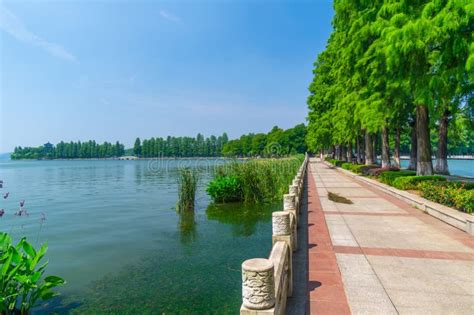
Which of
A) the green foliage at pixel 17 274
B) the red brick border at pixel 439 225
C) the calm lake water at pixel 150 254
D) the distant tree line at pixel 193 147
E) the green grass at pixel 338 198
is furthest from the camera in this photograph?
the distant tree line at pixel 193 147

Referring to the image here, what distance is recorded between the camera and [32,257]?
4.94 meters

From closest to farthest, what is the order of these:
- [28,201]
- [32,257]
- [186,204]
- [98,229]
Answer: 1. [32,257]
2. [98,229]
3. [186,204]
4. [28,201]

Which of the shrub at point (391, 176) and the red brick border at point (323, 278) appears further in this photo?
the shrub at point (391, 176)

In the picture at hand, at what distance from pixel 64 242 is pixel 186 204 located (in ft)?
19.4

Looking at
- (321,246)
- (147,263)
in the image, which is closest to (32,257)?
(147,263)

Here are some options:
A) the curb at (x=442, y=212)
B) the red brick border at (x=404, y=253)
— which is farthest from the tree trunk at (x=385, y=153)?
the red brick border at (x=404, y=253)

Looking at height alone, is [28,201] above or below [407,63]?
below

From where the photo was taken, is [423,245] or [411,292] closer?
[411,292]

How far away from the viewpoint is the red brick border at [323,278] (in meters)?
4.17

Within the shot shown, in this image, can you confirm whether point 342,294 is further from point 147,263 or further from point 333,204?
point 333,204

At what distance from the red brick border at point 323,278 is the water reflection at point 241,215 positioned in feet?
10.9

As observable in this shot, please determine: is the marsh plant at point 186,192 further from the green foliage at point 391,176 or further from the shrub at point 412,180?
the green foliage at point 391,176

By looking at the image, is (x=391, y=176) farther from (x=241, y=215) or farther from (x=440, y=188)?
(x=241, y=215)

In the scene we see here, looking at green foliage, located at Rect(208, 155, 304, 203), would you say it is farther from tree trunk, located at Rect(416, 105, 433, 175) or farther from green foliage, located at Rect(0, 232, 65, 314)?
green foliage, located at Rect(0, 232, 65, 314)
